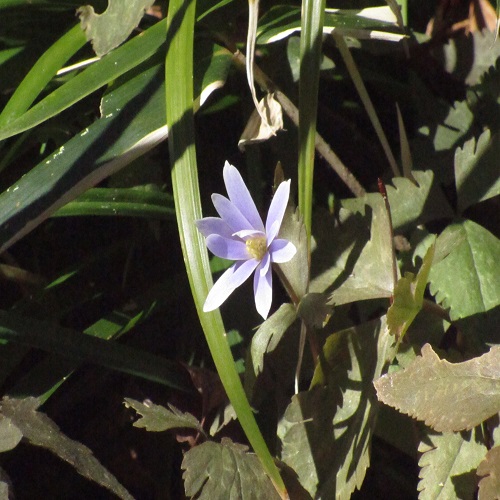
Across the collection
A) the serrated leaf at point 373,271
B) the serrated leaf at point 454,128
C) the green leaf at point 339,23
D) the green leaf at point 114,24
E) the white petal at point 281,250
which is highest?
the green leaf at point 114,24

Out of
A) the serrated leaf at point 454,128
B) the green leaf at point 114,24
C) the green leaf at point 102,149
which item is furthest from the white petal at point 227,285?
the serrated leaf at point 454,128

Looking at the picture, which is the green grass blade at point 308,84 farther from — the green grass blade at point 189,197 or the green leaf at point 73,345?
the green leaf at point 73,345

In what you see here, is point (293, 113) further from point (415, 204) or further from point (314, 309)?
point (314, 309)

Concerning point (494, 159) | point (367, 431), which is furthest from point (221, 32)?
point (367, 431)

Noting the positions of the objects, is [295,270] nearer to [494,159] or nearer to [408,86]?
[494,159]

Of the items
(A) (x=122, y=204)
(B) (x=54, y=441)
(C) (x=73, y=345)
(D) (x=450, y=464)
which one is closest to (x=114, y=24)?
(A) (x=122, y=204)

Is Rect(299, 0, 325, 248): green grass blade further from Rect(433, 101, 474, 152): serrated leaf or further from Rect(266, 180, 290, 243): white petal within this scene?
Rect(433, 101, 474, 152): serrated leaf
